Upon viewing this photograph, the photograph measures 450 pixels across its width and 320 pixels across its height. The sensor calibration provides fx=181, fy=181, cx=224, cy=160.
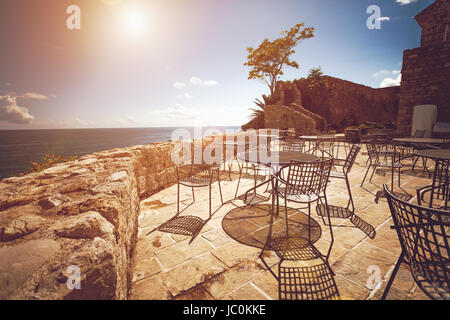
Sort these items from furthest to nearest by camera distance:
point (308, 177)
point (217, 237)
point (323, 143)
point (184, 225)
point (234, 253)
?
point (323, 143), point (184, 225), point (217, 237), point (308, 177), point (234, 253)

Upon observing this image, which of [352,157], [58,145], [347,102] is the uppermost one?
[347,102]

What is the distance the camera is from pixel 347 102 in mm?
18562

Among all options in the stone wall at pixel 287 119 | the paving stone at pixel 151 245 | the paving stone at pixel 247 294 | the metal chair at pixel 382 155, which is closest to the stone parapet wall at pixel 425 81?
the stone wall at pixel 287 119

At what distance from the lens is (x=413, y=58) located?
809 cm

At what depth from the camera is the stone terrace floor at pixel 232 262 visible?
1301 millimetres

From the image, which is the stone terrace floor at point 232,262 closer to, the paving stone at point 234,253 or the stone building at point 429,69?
the paving stone at point 234,253

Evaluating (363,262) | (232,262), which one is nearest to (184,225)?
(232,262)

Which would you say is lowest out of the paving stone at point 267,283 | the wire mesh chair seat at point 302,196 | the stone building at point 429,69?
the paving stone at point 267,283

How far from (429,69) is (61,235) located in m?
12.6

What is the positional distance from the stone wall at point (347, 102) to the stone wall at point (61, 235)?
18.2m

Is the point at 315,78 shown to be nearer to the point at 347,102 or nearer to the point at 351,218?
the point at 347,102

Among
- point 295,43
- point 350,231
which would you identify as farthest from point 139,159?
point 295,43
